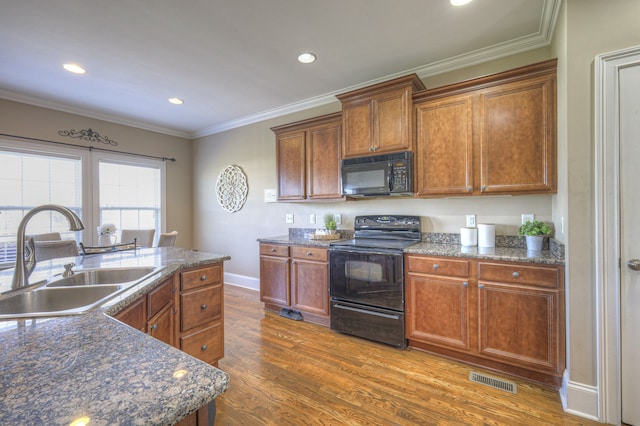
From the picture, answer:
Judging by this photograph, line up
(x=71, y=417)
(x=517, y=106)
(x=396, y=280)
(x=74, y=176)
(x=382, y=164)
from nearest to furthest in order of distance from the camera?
(x=71, y=417), (x=517, y=106), (x=396, y=280), (x=382, y=164), (x=74, y=176)

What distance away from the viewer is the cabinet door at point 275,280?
10.9 feet

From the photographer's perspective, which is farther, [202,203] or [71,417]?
[202,203]

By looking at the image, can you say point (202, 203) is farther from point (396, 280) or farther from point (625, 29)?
point (625, 29)

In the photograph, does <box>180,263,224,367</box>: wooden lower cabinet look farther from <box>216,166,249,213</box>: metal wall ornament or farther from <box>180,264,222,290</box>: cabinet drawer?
<box>216,166,249,213</box>: metal wall ornament

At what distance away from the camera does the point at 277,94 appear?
144 inches

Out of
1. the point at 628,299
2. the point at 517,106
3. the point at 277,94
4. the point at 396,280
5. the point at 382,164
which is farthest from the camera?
the point at 277,94

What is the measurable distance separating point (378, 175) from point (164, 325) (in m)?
2.16

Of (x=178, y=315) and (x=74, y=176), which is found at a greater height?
(x=74, y=176)

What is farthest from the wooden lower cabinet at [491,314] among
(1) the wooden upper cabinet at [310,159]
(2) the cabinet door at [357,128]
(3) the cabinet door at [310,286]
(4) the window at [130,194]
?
(4) the window at [130,194]

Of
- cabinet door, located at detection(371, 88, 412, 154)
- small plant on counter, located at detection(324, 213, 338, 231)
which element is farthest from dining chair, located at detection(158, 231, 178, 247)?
cabinet door, located at detection(371, 88, 412, 154)

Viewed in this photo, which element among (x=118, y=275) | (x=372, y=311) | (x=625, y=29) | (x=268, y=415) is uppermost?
→ (x=625, y=29)

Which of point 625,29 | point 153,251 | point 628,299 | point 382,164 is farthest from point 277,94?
point 628,299

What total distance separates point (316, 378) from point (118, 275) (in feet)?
5.04

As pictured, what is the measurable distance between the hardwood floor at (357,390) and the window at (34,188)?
3.10 meters
